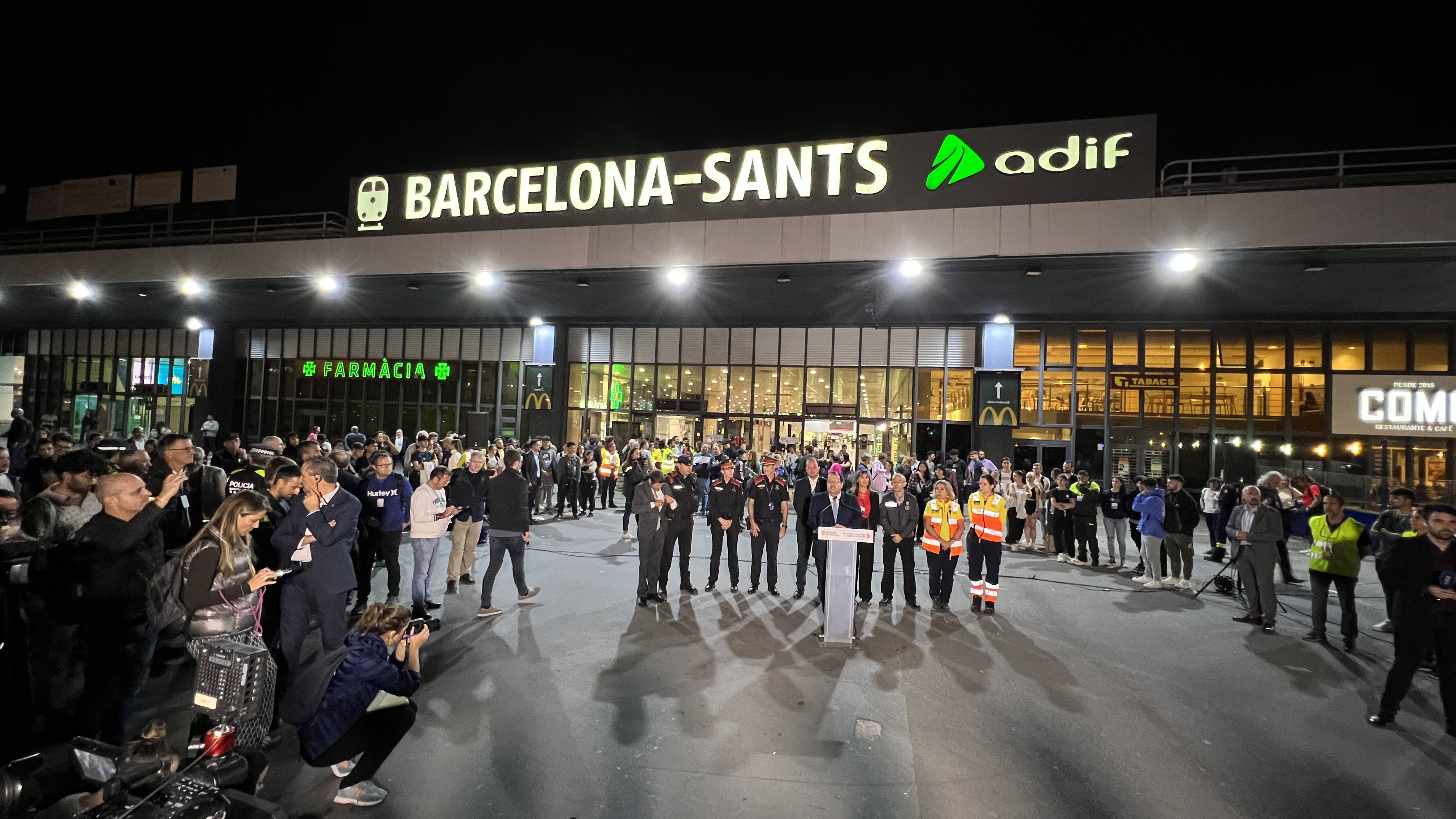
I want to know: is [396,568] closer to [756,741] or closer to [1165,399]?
[756,741]

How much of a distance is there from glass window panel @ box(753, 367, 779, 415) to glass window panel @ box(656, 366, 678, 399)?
271 centimetres

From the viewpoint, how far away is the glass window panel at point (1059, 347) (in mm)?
Answer: 17906

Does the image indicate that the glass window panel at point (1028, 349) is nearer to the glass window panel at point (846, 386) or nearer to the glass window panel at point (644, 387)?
the glass window panel at point (846, 386)

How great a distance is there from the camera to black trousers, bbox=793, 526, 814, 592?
8.26 metres

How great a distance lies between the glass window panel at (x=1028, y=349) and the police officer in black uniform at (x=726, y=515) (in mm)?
12920

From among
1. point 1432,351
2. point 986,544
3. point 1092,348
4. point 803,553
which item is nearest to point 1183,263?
point 1092,348

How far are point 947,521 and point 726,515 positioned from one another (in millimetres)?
2847

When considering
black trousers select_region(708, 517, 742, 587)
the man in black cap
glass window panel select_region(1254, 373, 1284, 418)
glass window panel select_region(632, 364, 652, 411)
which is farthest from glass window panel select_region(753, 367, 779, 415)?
glass window panel select_region(1254, 373, 1284, 418)

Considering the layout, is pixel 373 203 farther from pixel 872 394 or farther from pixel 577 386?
pixel 872 394

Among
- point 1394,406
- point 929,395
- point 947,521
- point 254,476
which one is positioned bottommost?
point 947,521

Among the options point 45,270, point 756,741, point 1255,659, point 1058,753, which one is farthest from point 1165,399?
point 45,270

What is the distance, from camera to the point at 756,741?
434 cm

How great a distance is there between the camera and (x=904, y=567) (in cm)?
805

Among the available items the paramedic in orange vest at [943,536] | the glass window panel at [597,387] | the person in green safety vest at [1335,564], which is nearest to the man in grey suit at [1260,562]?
the person in green safety vest at [1335,564]
